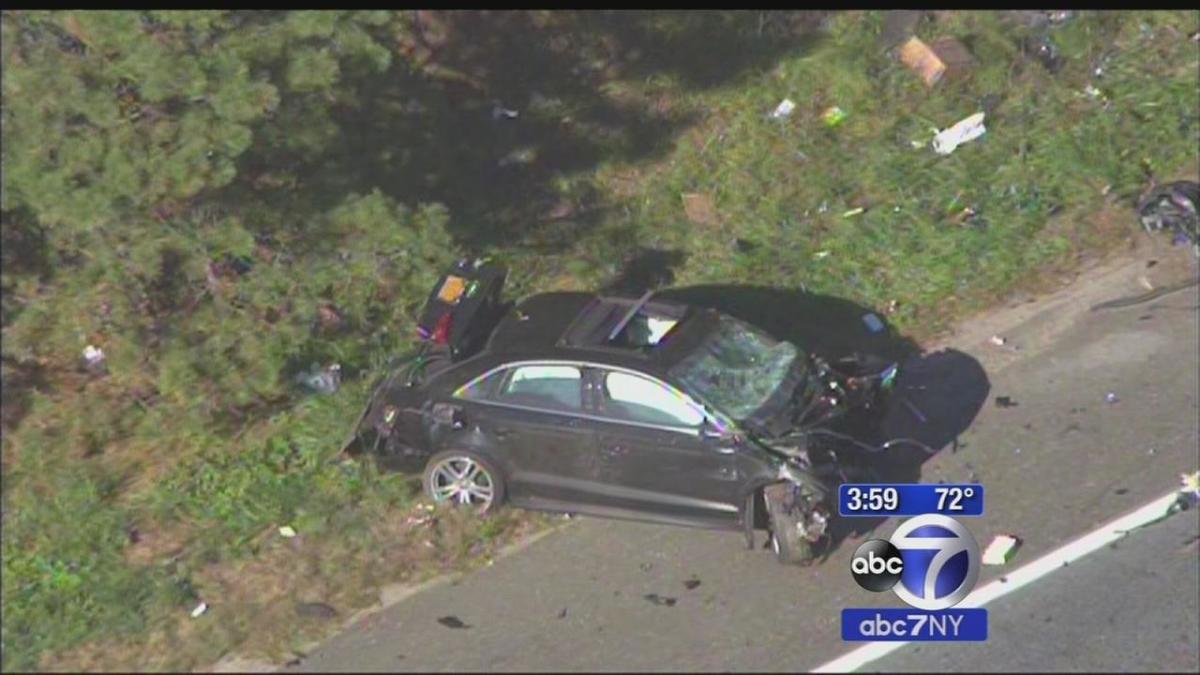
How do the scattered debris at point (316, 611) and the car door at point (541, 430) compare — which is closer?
the scattered debris at point (316, 611)

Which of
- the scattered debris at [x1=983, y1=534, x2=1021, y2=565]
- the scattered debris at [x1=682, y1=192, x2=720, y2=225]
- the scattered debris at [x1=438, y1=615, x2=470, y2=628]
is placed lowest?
the scattered debris at [x1=438, y1=615, x2=470, y2=628]

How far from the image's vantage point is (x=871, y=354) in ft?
38.9

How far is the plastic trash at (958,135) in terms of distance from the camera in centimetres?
1424

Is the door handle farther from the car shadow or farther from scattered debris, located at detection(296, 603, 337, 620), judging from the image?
scattered debris, located at detection(296, 603, 337, 620)

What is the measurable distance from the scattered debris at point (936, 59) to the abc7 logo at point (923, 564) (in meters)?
6.59

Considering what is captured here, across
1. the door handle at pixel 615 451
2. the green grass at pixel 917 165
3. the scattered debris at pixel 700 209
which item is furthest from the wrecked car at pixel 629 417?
the scattered debris at pixel 700 209

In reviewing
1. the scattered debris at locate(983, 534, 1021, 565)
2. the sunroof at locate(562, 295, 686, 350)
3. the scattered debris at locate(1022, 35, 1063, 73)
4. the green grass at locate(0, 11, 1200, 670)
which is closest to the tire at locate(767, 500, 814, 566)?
the scattered debris at locate(983, 534, 1021, 565)

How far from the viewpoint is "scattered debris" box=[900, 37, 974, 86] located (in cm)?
1511

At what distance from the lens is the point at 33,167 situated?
9578mm

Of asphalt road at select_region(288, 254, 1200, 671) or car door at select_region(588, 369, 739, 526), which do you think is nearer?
asphalt road at select_region(288, 254, 1200, 671)

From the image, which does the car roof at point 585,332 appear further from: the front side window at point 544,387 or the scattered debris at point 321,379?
the scattered debris at point 321,379

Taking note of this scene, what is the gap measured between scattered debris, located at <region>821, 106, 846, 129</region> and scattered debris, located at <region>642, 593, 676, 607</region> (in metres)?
6.61

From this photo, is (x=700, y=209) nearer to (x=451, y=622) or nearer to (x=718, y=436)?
(x=718, y=436)

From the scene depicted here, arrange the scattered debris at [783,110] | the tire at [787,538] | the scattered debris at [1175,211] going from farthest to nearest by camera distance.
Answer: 1. the scattered debris at [783,110]
2. the scattered debris at [1175,211]
3. the tire at [787,538]
